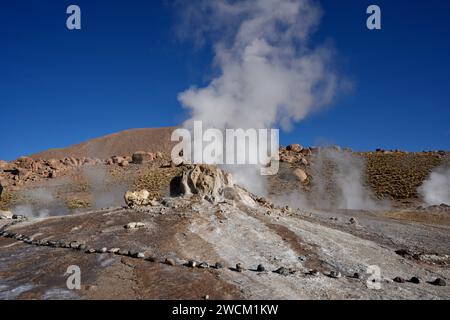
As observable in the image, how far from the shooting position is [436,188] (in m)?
32.8

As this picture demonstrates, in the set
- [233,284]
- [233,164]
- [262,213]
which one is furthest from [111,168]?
[233,284]

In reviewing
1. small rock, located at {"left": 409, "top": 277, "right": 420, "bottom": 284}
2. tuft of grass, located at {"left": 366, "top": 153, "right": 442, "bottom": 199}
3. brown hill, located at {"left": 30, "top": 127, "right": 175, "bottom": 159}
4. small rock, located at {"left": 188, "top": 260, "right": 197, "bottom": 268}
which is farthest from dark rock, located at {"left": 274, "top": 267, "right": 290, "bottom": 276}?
A: brown hill, located at {"left": 30, "top": 127, "right": 175, "bottom": 159}

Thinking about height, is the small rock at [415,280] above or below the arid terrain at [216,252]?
below

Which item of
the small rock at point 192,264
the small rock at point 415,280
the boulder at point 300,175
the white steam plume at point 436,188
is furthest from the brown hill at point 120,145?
the small rock at point 415,280

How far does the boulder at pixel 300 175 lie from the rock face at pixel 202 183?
22.5 meters

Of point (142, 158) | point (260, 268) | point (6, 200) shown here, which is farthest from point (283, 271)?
point (142, 158)

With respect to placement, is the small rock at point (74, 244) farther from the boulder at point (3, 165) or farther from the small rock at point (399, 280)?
the boulder at point (3, 165)

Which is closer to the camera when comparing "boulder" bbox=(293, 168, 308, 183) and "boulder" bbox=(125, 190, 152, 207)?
"boulder" bbox=(125, 190, 152, 207)

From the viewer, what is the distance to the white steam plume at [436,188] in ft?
100

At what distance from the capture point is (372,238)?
13820 millimetres

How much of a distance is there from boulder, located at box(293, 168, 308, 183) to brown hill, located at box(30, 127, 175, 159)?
51097mm

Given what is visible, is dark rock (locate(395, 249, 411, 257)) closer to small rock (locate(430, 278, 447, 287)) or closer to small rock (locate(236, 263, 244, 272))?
small rock (locate(430, 278, 447, 287))

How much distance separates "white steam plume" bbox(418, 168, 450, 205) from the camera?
30.6m
